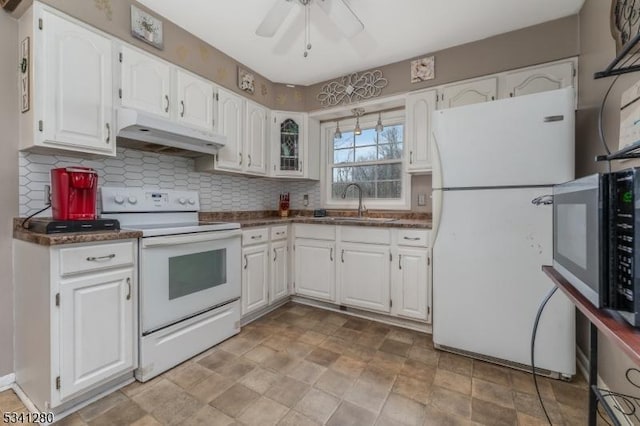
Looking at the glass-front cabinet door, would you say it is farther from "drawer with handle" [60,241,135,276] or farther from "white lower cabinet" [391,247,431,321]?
"drawer with handle" [60,241,135,276]

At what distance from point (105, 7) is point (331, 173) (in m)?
2.49

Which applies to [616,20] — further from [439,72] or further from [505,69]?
[439,72]

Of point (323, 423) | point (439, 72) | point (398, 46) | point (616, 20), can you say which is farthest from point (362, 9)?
point (323, 423)

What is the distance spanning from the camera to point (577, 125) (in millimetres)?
1982

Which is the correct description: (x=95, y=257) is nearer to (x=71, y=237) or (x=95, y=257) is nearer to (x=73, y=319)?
(x=71, y=237)

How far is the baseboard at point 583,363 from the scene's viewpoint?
175 cm

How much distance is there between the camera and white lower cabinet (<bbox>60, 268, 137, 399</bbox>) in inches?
54.8

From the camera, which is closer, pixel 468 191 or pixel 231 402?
pixel 231 402

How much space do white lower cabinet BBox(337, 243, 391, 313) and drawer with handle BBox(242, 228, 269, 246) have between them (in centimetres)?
76

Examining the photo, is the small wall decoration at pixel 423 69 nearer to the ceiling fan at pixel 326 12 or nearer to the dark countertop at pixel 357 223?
the ceiling fan at pixel 326 12

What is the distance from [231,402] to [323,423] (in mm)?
530

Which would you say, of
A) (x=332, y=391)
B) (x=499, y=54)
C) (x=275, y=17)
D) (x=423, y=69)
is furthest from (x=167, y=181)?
(x=499, y=54)

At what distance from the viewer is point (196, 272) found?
78.4 inches

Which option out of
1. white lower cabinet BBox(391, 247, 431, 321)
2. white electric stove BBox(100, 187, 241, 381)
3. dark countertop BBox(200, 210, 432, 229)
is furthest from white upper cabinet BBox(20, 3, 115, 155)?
white lower cabinet BBox(391, 247, 431, 321)
